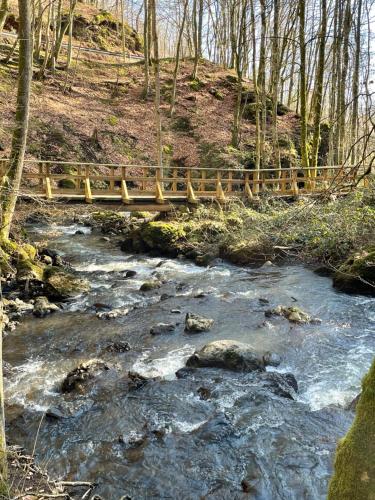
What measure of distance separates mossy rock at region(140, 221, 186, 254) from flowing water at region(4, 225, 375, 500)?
4719 millimetres

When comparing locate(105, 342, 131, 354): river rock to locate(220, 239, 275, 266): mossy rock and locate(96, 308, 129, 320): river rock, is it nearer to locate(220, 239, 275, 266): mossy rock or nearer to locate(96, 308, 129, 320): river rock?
locate(96, 308, 129, 320): river rock

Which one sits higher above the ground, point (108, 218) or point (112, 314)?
point (108, 218)

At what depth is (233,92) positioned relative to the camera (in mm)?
30656

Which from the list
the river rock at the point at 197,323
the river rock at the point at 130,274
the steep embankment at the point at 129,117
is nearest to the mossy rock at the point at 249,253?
the river rock at the point at 130,274

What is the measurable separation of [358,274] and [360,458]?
28.7 feet

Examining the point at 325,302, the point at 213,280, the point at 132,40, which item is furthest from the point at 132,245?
the point at 132,40

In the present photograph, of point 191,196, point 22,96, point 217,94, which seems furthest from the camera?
point 217,94

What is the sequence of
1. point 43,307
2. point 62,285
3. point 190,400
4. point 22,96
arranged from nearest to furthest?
point 190,400
point 43,307
point 22,96
point 62,285

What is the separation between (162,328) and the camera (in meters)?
8.80

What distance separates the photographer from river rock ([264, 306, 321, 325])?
8.83m

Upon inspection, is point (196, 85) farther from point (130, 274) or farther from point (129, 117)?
point (130, 274)

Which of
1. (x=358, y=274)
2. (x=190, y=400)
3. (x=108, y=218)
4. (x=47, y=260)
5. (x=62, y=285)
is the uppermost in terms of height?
(x=108, y=218)

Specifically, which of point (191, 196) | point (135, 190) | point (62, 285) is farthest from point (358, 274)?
point (135, 190)

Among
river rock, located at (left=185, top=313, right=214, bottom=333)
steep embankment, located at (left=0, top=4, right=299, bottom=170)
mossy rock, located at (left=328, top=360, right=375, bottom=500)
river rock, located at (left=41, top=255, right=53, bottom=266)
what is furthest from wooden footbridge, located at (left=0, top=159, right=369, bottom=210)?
mossy rock, located at (left=328, top=360, right=375, bottom=500)
